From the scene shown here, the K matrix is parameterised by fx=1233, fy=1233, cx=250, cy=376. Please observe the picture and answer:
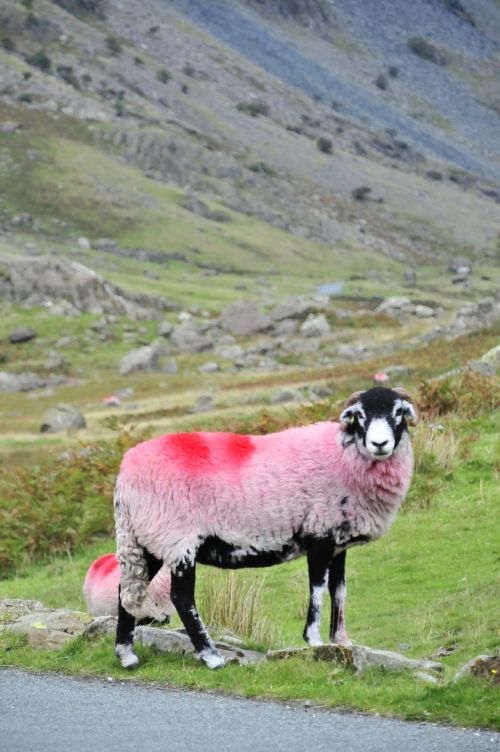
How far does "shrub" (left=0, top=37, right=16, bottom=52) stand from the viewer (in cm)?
19350

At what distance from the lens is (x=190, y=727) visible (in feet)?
27.7

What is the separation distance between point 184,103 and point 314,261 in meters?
61.4

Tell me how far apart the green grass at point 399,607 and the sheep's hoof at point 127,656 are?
9 centimetres

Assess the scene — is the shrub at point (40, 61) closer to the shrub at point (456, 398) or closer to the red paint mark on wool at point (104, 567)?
the shrub at point (456, 398)

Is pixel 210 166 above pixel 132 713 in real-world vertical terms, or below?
below

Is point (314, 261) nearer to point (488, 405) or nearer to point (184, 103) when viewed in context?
point (184, 103)

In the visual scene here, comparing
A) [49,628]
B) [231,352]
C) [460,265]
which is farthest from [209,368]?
[460,265]

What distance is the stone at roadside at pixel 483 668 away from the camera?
352 inches

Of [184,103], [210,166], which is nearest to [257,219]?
[210,166]

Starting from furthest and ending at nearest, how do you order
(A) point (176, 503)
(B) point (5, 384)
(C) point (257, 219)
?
(C) point (257, 219)
(B) point (5, 384)
(A) point (176, 503)

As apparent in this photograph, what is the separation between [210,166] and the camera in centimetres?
17288

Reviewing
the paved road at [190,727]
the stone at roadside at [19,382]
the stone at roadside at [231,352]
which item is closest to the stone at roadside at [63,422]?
the stone at roadside at [19,382]

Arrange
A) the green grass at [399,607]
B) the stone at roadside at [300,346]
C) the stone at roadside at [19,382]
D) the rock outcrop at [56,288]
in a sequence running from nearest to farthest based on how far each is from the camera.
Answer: the green grass at [399,607] < the stone at roadside at [19,382] < the stone at roadside at [300,346] < the rock outcrop at [56,288]

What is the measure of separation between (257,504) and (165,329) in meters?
75.3
